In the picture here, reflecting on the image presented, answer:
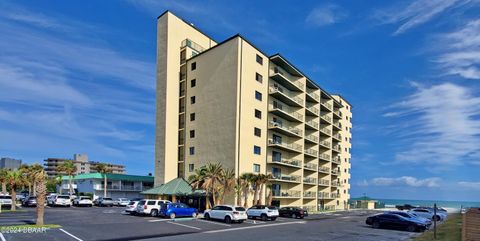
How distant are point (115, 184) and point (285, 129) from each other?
4675 cm

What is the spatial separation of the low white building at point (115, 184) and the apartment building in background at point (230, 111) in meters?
31.4

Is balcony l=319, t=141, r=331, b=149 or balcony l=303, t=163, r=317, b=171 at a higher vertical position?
balcony l=319, t=141, r=331, b=149

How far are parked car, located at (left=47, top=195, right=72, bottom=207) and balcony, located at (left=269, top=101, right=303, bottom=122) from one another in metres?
34.8

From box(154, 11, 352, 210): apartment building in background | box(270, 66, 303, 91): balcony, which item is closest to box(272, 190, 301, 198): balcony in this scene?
box(154, 11, 352, 210): apartment building in background

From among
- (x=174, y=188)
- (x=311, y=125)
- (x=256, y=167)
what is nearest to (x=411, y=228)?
(x=256, y=167)

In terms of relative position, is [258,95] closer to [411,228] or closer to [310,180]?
→ [310,180]

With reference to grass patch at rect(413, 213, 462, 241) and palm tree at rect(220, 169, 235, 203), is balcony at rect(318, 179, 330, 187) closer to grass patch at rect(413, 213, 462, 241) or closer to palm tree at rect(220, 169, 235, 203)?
palm tree at rect(220, 169, 235, 203)

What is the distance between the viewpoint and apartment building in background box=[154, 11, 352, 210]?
50.9 m

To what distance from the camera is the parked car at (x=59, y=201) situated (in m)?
55.7

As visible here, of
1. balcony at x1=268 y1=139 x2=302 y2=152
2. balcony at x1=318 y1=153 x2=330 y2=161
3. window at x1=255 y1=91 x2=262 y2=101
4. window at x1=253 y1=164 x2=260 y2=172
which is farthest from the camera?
balcony at x1=318 y1=153 x2=330 y2=161

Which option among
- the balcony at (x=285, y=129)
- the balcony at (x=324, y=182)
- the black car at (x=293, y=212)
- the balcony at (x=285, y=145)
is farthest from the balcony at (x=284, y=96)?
the balcony at (x=324, y=182)

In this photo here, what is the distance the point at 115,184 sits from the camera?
8419cm

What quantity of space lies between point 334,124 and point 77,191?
218ft

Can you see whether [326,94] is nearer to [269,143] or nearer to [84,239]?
[269,143]
